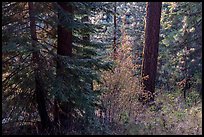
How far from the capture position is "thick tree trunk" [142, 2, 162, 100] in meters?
11.0

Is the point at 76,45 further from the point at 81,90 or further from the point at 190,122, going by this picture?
the point at 190,122

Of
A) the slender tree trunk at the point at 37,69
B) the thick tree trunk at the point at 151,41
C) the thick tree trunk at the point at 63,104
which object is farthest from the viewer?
the thick tree trunk at the point at 151,41

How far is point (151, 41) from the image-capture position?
36.5ft

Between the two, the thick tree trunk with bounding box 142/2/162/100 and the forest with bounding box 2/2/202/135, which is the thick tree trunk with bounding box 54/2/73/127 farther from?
the thick tree trunk with bounding box 142/2/162/100

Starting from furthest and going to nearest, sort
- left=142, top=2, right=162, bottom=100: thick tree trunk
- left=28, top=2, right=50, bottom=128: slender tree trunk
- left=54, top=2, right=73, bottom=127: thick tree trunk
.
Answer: left=142, top=2, right=162, bottom=100: thick tree trunk
left=54, top=2, right=73, bottom=127: thick tree trunk
left=28, top=2, right=50, bottom=128: slender tree trunk

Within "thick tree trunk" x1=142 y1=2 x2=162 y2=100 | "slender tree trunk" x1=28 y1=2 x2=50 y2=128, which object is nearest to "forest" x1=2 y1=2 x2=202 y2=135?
"slender tree trunk" x1=28 y1=2 x2=50 y2=128

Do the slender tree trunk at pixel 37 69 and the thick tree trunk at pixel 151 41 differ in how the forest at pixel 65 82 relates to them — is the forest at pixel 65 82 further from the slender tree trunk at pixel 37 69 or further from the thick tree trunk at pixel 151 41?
the thick tree trunk at pixel 151 41

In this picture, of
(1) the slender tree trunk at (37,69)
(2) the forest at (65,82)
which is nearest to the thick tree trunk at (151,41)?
(2) the forest at (65,82)

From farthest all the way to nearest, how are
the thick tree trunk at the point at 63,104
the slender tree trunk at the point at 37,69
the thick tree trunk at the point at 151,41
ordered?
the thick tree trunk at the point at 151,41 < the thick tree trunk at the point at 63,104 < the slender tree trunk at the point at 37,69

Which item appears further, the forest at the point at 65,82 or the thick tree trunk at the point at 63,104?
the thick tree trunk at the point at 63,104

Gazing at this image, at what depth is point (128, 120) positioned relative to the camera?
8891 millimetres

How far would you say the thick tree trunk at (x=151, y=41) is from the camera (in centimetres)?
1101

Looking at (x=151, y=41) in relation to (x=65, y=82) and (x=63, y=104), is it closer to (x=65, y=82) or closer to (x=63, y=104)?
(x=63, y=104)

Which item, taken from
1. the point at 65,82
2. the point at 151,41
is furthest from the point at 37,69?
the point at 151,41
